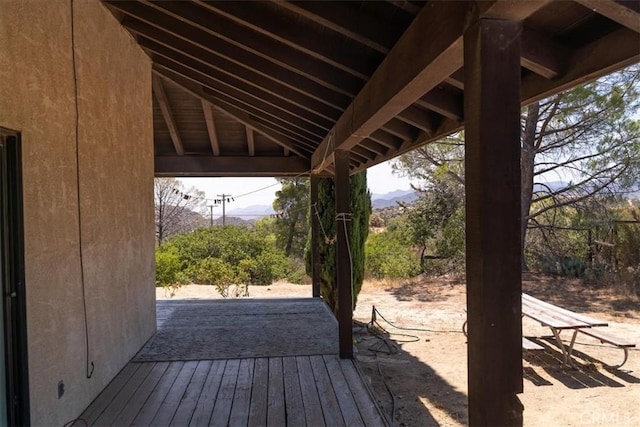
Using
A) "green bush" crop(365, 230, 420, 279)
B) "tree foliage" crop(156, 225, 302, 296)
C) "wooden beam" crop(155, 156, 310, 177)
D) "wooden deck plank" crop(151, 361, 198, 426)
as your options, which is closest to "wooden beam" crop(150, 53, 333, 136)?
"wooden beam" crop(155, 156, 310, 177)

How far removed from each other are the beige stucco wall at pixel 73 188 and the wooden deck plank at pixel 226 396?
32.3 inches

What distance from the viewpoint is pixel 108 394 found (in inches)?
111

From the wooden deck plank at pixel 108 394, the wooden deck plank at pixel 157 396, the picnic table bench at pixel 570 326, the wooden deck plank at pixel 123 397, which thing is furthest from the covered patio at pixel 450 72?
the picnic table bench at pixel 570 326

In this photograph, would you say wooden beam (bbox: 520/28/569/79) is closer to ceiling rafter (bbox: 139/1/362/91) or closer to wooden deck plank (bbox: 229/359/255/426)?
ceiling rafter (bbox: 139/1/362/91)

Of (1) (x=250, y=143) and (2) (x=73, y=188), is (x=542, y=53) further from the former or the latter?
(1) (x=250, y=143)

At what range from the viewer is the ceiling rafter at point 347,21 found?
186cm

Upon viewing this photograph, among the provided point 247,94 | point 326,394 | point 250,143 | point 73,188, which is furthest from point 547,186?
point 73,188

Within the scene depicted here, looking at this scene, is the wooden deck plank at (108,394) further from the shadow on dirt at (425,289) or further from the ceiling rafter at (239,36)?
the shadow on dirt at (425,289)

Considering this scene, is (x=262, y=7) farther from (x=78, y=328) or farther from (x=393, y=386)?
(x=393, y=386)

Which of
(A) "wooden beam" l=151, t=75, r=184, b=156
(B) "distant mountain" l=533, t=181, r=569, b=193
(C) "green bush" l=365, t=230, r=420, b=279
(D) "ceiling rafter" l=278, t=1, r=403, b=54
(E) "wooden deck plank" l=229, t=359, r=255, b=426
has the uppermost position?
(A) "wooden beam" l=151, t=75, r=184, b=156

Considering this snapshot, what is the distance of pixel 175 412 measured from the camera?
258cm

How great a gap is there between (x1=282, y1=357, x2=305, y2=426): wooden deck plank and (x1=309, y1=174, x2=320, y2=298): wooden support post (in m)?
3.00

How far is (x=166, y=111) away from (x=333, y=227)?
3.01 meters

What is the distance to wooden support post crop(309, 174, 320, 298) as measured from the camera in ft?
21.5
